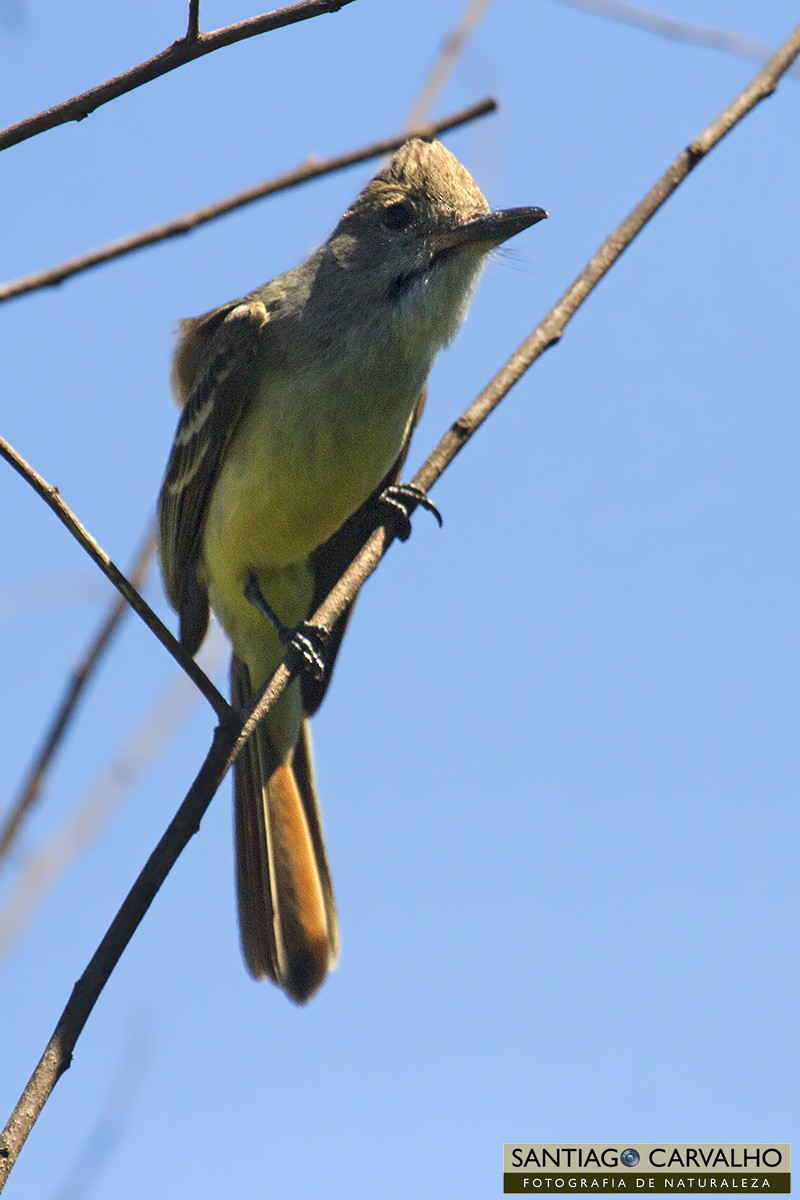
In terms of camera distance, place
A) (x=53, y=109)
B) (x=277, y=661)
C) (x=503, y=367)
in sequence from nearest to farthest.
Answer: (x=53, y=109) < (x=503, y=367) < (x=277, y=661)

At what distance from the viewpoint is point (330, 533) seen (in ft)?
15.0

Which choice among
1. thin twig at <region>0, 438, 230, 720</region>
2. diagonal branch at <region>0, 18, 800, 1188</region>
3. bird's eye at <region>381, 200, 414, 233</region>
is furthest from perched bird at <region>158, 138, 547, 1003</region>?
thin twig at <region>0, 438, 230, 720</region>

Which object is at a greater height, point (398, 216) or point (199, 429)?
point (398, 216)

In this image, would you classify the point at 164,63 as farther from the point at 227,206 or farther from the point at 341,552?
the point at 341,552

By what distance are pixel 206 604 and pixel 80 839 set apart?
2.06 m

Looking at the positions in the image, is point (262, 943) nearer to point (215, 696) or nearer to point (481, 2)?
point (215, 696)

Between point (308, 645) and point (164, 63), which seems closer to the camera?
point (164, 63)

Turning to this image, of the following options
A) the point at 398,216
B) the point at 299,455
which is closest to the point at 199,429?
the point at 299,455

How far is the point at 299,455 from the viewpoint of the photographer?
172 inches

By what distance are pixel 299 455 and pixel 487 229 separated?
0.94m

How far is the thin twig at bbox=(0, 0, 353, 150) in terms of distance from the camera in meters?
1.95

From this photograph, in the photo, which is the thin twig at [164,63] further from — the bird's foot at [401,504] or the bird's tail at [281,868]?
the bird's tail at [281,868]

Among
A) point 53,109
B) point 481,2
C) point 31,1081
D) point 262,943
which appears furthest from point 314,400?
point 31,1081

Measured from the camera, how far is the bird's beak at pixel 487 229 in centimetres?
414
